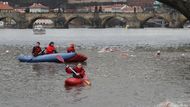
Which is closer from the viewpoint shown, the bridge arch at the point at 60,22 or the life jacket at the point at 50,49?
the life jacket at the point at 50,49

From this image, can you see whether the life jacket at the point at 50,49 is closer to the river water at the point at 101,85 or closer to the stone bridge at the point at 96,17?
the river water at the point at 101,85

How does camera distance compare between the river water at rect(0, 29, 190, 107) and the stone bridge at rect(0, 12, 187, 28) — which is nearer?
the river water at rect(0, 29, 190, 107)

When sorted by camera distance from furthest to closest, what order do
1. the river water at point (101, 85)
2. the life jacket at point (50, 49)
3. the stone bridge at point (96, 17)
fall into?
1. the stone bridge at point (96, 17)
2. the life jacket at point (50, 49)
3. the river water at point (101, 85)

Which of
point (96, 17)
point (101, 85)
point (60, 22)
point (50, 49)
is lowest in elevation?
point (60, 22)

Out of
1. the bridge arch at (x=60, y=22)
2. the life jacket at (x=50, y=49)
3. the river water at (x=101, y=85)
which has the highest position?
the life jacket at (x=50, y=49)

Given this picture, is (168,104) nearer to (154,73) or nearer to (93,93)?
(93,93)

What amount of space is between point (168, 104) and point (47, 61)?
21908 mm

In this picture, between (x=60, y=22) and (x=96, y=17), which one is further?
(x=60, y=22)

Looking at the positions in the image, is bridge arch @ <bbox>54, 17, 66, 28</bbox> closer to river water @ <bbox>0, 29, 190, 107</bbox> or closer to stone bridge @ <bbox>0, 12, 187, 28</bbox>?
stone bridge @ <bbox>0, 12, 187, 28</bbox>

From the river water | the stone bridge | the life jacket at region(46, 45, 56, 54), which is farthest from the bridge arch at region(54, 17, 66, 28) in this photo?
the river water

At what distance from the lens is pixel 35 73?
37.8m

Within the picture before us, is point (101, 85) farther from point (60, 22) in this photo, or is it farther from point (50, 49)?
point (60, 22)

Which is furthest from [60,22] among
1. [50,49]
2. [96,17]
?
[50,49]

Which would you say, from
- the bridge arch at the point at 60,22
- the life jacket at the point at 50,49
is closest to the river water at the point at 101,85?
the life jacket at the point at 50,49
